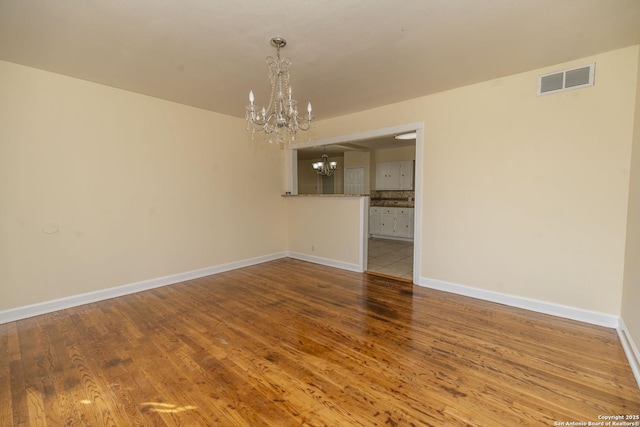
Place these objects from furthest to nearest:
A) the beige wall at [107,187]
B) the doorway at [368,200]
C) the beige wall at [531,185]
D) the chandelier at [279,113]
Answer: the doorway at [368,200]
the beige wall at [107,187]
the beige wall at [531,185]
the chandelier at [279,113]

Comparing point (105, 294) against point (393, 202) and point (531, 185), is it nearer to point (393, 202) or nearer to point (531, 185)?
point (531, 185)

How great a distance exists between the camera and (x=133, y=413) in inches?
66.9

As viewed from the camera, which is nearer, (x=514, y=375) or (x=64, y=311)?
Result: (x=514, y=375)

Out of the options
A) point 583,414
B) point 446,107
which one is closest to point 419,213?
point 446,107

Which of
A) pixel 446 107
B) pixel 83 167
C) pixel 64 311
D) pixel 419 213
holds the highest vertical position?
A: pixel 446 107

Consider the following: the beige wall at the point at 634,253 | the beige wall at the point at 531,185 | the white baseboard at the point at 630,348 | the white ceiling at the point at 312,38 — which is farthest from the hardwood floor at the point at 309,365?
the white ceiling at the point at 312,38

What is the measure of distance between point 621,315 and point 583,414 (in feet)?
5.48

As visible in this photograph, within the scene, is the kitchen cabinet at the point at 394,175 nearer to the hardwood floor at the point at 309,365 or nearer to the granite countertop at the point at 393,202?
the granite countertop at the point at 393,202

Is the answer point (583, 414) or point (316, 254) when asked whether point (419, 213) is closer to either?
point (316, 254)

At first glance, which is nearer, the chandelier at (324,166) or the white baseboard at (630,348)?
the white baseboard at (630,348)

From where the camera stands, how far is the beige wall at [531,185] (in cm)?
270

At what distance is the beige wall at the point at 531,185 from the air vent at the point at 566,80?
6 centimetres

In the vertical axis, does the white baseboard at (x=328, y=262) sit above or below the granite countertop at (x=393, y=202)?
below

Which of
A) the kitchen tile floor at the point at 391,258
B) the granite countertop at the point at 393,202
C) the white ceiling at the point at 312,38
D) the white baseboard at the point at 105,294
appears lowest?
the kitchen tile floor at the point at 391,258
